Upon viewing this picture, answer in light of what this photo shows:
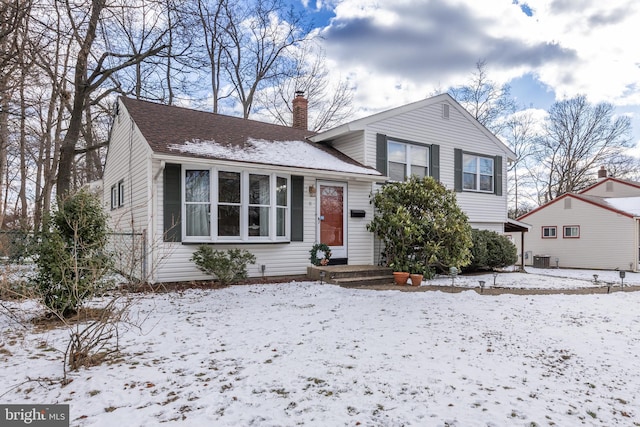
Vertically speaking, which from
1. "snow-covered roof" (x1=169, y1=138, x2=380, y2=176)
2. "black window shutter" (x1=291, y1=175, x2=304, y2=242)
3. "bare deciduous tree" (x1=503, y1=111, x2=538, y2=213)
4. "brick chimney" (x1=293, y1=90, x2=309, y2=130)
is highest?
"bare deciduous tree" (x1=503, y1=111, x2=538, y2=213)

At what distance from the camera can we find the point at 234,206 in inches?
342

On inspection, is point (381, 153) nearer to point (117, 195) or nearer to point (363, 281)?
point (363, 281)

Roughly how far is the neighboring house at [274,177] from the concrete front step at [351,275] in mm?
634

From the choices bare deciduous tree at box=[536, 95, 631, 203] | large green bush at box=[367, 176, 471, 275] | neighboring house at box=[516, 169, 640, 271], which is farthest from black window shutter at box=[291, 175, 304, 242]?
bare deciduous tree at box=[536, 95, 631, 203]

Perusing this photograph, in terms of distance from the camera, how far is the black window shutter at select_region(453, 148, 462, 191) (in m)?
12.6

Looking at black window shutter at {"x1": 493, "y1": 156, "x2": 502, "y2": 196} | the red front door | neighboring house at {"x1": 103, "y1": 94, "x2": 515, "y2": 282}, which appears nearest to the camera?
neighboring house at {"x1": 103, "y1": 94, "x2": 515, "y2": 282}

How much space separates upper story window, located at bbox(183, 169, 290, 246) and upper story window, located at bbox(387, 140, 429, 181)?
382 centimetres

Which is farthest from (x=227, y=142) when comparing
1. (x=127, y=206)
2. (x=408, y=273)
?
(x=408, y=273)

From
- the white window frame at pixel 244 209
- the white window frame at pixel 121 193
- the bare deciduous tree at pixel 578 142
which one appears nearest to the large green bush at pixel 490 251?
the white window frame at pixel 244 209

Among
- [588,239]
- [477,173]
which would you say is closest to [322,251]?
[477,173]

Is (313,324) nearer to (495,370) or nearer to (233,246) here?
(495,370)

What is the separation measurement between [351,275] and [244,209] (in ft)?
10.0

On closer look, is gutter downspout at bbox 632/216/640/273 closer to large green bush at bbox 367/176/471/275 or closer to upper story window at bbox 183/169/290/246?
large green bush at bbox 367/176/471/275

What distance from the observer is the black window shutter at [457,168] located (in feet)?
41.3
